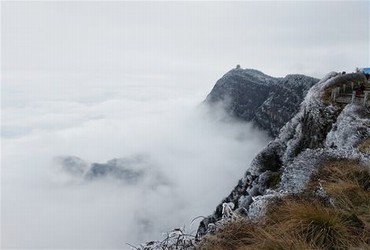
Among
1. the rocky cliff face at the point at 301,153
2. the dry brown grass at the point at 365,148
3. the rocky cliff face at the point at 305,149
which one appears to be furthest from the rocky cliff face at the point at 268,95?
the dry brown grass at the point at 365,148

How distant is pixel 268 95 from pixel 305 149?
485ft

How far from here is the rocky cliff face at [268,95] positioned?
132875 mm

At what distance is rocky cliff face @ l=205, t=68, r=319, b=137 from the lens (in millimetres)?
132875

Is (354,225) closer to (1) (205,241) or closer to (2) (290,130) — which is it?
(1) (205,241)

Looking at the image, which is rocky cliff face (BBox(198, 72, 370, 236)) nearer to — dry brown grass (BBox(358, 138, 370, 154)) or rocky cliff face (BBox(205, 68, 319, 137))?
dry brown grass (BBox(358, 138, 370, 154))

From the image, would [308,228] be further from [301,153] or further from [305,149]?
[305,149]

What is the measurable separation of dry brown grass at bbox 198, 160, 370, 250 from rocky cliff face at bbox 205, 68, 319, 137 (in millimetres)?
102760

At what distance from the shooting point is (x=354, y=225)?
22.7ft

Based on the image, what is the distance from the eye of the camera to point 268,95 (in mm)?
164250

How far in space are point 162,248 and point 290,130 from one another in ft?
76.6

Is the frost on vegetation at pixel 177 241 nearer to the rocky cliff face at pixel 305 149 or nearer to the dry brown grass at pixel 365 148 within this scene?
the rocky cliff face at pixel 305 149

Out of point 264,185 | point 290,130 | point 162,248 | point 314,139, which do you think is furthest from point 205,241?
point 290,130

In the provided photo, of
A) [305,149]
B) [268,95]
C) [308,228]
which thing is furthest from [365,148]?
[268,95]

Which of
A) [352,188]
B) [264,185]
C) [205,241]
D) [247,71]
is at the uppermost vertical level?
[247,71]
